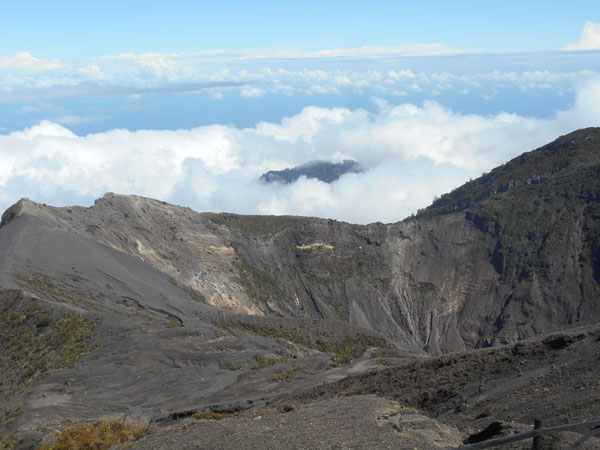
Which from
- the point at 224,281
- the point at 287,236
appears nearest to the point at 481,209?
the point at 287,236

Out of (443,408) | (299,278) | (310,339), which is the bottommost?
(310,339)

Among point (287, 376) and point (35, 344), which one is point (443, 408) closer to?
point (287, 376)

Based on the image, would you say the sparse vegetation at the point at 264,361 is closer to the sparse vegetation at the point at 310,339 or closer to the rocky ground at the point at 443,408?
the rocky ground at the point at 443,408

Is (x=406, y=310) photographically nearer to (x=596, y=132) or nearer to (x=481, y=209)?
(x=481, y=209)

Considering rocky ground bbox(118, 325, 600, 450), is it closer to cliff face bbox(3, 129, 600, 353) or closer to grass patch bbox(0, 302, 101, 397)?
grass patch bbox(0, 302, 101, 397)

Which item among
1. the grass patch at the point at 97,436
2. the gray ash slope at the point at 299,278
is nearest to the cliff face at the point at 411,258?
the gray ash slope at the point at 299,278

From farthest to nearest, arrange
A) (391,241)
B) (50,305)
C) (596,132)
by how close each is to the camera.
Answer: (596,132), (391,241), (50,305)

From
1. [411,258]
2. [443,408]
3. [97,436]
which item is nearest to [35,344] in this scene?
[97,436]
